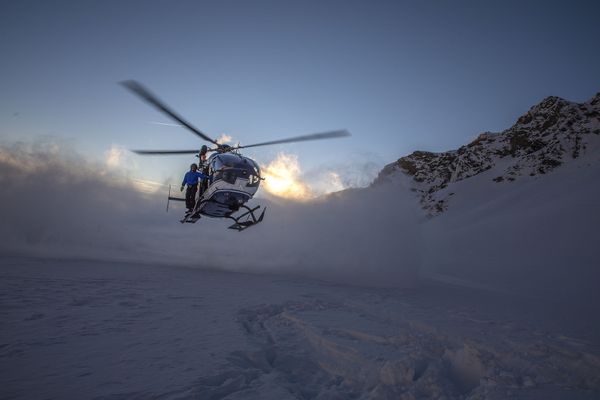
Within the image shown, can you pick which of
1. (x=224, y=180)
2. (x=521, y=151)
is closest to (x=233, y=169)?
(x=224, y=180)

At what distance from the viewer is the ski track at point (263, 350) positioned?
413 cm

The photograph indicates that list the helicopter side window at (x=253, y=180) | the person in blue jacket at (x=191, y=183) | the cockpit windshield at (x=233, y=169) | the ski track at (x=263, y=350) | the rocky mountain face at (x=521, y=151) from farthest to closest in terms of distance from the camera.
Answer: the rocky mountain face at (x=521, y=151) → the person in blue jacket at (x=191, y=183) → the helicopter side window at (x=253, y=180) → the cockpit windshield at (x=233, y=169) → the ski track at (x=263, y=350)

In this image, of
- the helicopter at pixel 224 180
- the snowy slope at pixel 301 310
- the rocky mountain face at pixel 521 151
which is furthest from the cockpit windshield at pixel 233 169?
the rocky mountain face at pixel 521 151

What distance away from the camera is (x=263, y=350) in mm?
5680

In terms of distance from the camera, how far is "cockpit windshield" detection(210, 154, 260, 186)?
12.8m

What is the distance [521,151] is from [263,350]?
3221 inches

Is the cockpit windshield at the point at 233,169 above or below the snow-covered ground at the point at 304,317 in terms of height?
above

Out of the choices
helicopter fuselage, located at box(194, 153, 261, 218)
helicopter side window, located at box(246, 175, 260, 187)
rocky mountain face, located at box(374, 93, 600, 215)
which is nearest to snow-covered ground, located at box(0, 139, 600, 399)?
helicopter fuselage, located at box(194, 153, 261, 218)

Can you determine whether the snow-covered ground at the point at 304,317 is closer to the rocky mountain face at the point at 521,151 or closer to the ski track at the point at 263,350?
the ski track at the point at 263,350

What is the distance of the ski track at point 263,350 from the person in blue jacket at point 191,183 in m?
5.61

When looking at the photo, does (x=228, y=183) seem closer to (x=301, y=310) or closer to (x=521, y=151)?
(x=301, y=310)

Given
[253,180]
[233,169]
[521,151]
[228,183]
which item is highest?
[521,151]

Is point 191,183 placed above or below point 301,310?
above

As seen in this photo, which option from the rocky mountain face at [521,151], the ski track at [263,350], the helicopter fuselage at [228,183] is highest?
the rocky mountain face at [521,151]
